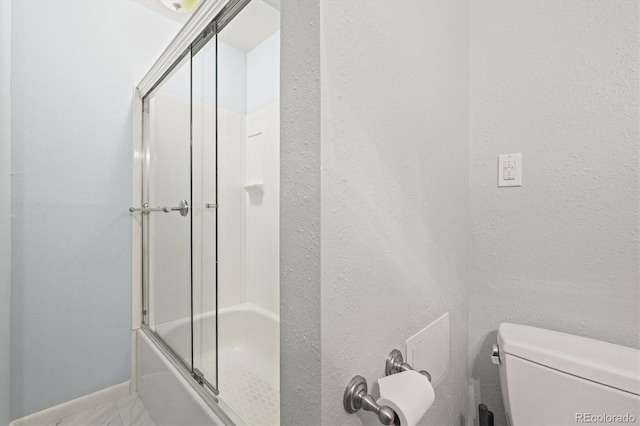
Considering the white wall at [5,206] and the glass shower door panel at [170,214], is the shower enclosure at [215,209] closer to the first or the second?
the glass shower door panel at [170,214]

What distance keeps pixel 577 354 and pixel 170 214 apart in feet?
4.97

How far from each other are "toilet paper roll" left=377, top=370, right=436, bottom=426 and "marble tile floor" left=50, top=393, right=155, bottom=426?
140cm

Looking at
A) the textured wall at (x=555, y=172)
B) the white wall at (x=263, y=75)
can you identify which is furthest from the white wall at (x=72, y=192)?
the textured wall at (x=555, y=172)

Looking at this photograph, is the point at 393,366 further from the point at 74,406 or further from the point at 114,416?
the point at 74,406

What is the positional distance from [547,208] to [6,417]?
87.3 inches

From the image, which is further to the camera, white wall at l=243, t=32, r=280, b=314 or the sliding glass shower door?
white wall at l=243, t=32, r=280, b=314

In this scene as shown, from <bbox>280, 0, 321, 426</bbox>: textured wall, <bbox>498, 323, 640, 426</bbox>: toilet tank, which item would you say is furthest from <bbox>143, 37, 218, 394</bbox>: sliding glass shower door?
<bbox>498, 323, 640, 426</bbox>: toilet tank

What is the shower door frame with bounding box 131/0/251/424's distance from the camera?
3.18 feet

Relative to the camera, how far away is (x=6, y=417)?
121 cm

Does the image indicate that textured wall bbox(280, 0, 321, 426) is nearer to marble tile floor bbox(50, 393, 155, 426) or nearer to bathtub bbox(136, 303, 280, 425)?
bathtub bbox(136, 303, 280, 425)

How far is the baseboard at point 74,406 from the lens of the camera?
1.26 meters

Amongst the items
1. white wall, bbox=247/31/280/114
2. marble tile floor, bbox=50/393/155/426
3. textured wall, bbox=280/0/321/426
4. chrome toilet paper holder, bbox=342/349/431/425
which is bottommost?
marble tile floor, bbox=50/393/155/426

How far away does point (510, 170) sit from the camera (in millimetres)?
874

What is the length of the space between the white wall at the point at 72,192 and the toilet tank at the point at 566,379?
68.4 inches
